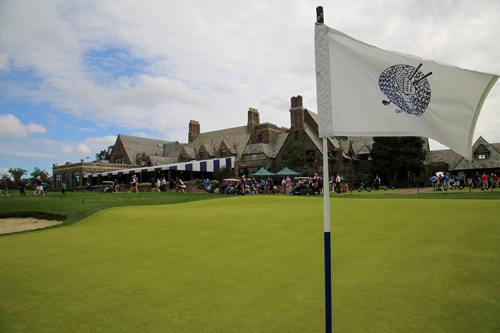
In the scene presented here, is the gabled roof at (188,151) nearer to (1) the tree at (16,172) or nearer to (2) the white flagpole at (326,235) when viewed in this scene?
(1) the tree at (16,172)

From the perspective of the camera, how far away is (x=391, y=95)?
11.7 ft

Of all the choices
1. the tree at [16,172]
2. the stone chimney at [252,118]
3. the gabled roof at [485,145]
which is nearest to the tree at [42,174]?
the tree at [16,172]

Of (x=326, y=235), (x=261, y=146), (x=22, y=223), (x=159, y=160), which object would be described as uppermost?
(x=261, y=146)

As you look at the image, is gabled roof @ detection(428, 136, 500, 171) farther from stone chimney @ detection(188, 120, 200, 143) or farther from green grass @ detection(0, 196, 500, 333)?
green grass @ detection(0, 196, 500, 333)

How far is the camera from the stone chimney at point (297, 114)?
57062mm

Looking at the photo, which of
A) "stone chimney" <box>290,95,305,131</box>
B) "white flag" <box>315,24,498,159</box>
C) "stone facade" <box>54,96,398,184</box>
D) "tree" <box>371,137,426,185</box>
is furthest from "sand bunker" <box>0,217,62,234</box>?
"stone chimney" <box>290,95,305,131</box>

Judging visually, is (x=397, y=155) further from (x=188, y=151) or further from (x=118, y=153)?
(x=118, y=153)

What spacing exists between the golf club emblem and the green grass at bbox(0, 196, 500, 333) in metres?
2.44

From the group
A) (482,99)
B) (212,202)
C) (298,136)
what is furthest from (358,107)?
(298,136)

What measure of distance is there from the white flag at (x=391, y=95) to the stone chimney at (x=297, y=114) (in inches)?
2126

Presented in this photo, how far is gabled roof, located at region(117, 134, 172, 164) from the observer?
81438mm

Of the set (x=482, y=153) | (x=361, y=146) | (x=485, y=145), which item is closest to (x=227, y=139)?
(x=361, y=146)

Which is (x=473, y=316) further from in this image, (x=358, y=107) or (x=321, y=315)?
(x=358, y=107)

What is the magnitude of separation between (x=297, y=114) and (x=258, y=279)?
53476 mm
